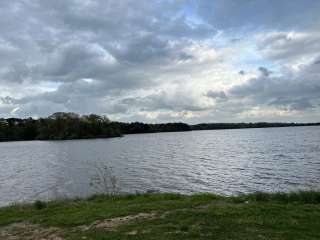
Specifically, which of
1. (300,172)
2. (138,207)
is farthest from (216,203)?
(300,172)

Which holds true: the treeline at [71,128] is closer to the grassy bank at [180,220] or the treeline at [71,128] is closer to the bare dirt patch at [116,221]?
the grassy bank at [180,220]

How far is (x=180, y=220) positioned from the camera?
1009 cm

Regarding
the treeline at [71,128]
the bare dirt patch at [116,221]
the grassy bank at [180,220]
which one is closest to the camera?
the grassy bank at [180,220]

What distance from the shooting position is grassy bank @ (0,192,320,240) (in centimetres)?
878

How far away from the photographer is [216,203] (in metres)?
12.5

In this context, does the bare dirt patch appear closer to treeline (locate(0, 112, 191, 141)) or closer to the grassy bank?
the grassy bank

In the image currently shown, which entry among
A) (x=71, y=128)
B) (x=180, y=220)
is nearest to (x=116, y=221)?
(x=180, y=220)

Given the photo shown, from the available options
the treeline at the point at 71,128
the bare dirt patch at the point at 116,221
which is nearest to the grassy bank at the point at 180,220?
→ the bare dirt patch at the point at 116,221

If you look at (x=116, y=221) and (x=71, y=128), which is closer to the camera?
(x=116, y=221)

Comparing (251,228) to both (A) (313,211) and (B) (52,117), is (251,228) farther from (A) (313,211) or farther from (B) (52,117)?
(B) (52,117)

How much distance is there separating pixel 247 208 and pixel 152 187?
1774 cm

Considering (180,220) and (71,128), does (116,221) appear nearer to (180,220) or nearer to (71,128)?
(180,220)

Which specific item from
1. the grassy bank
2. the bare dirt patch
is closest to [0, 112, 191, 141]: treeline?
the grassy bank

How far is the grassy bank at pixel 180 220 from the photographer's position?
8.78 meters
